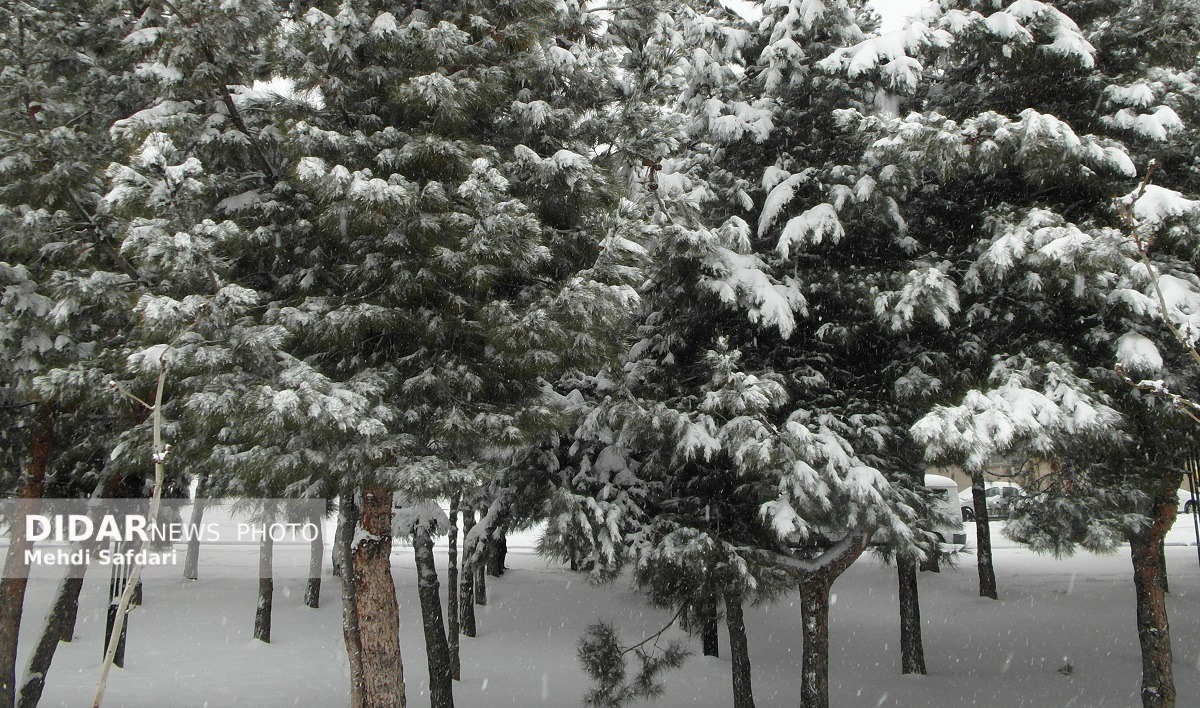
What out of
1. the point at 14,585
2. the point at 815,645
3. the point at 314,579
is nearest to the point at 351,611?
the point at 14,585

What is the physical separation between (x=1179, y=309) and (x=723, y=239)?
4.45 m

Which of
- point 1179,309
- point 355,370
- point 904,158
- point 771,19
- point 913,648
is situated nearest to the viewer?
point 1179,309

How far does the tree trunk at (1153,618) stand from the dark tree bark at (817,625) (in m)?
3.53

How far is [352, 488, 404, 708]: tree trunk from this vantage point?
319 inches

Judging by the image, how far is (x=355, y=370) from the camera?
26.2ft

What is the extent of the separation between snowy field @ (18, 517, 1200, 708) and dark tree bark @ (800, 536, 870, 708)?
343 cm

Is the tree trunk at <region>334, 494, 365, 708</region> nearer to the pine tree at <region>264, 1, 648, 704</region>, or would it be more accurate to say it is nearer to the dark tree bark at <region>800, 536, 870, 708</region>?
the pine tree at <region>264, 1, 648, 704</region>

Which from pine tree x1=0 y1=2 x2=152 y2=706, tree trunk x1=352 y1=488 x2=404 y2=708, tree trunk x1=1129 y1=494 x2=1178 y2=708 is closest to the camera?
tree trunk x1=352 y1=488 x2=404 y2=708

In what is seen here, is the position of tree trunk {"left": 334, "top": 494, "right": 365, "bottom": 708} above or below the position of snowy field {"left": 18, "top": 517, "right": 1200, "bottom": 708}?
above

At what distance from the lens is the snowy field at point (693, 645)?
1367cm

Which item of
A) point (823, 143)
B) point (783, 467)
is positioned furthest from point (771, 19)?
point (783, 467)

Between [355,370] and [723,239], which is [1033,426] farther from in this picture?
[355,370]

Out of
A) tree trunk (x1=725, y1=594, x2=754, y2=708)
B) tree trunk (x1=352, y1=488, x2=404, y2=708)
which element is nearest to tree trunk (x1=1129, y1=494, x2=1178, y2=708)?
tree trunk (x1=725, y1=594, x2=754, y2=708)

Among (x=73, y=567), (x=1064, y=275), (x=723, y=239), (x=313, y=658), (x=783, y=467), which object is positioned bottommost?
(x=313, y=658)
